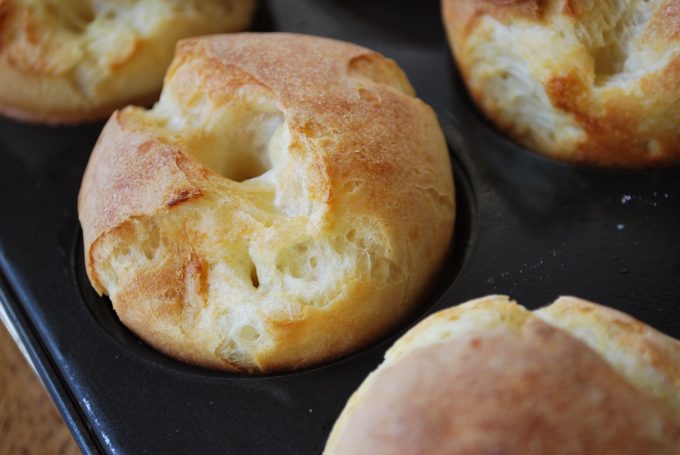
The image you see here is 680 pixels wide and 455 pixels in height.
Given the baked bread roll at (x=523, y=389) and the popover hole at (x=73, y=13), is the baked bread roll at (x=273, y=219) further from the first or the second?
the popover hole at (x=73, y=13)

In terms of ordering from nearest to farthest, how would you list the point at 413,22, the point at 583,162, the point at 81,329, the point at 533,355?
the point at 533,355
the point at 81,329
the point at 583,162
the point at 413,22

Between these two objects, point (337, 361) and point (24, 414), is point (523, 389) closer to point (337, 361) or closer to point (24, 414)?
point (337, 361)

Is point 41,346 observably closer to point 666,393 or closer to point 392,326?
point 392,326

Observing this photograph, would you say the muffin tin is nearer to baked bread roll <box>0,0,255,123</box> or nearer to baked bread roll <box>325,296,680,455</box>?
baked bread roll <box>0,0,255,123</box>

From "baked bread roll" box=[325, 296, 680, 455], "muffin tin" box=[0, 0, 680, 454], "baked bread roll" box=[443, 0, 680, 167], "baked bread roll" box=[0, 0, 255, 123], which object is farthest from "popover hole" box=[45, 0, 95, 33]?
"baked bread roll" box=[325, 296, 680, 455]

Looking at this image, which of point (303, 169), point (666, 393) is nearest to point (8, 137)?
point (303, 169)

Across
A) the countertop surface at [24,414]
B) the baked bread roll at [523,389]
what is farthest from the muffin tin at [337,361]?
the countertop surface at [24,414]

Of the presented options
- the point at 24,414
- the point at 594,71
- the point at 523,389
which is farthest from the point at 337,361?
the point at 24,414
